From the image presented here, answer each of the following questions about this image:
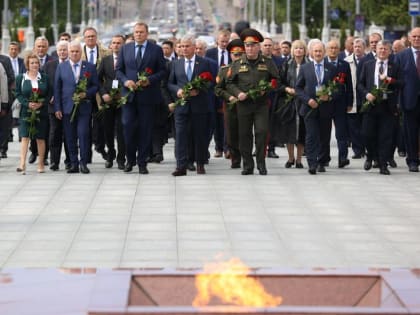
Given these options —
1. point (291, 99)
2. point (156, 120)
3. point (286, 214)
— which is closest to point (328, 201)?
point (286, 214)

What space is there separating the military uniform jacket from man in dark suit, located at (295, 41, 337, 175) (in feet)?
1.64

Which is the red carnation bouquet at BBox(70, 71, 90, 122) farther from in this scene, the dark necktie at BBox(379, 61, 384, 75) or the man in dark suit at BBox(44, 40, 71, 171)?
the dark necktie at BBox(379, 61, 384, 75)

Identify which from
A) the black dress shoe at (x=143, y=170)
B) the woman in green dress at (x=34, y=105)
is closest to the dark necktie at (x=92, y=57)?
the woman in green dress at (x=34, y=105)

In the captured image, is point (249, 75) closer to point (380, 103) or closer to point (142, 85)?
point (142, 85)

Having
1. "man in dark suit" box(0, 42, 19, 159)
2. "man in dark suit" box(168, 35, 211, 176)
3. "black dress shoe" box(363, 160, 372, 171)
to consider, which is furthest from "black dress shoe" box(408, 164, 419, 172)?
"man in dark suit" box(0, 42, 19, 159)

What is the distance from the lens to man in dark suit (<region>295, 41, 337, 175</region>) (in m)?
18.8

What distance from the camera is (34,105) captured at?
18.8 m

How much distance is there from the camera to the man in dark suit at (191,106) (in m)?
18.6

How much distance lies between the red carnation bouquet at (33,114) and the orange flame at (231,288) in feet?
42.3

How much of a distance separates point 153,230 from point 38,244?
4.35 feet

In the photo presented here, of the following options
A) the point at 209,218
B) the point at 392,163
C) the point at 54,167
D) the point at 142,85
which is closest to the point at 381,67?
the point at 392,163

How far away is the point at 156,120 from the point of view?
21000 mm

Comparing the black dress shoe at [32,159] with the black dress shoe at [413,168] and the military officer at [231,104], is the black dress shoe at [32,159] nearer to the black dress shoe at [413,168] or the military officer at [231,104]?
the military officer at [231,104]

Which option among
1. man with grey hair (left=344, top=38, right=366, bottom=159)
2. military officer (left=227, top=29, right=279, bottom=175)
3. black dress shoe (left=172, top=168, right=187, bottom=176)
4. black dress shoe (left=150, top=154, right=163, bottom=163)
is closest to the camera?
black dress shoe (left=172, top=168, right=187, bottom=176)
